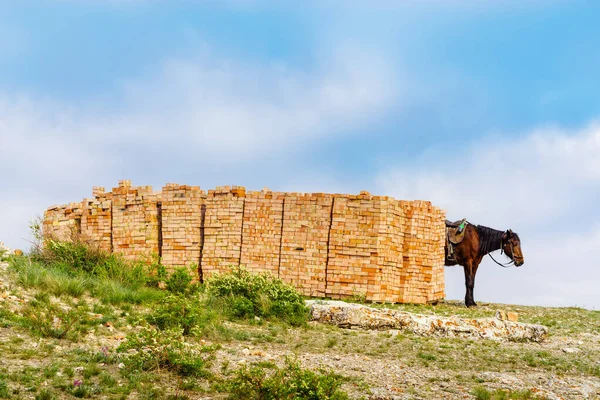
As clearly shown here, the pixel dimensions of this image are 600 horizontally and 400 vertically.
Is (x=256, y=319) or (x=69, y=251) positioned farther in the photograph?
(x=69, y=251)

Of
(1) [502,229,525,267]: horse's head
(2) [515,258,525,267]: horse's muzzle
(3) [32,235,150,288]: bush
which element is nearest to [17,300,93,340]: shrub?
(3) [32,235,150,288]: bush

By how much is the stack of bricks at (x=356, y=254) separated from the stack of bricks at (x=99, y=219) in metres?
7.84

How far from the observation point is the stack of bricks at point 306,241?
789 inches

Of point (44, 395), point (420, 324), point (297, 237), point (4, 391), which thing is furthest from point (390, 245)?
point (4, 391)

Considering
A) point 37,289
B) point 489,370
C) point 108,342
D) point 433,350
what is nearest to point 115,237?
point 37,289

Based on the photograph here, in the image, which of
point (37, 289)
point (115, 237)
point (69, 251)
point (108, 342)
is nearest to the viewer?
point (108, 342)

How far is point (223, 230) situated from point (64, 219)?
21.8 ft

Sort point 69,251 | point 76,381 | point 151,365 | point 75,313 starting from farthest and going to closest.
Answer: point 69,251, point 75,313, point 151,365, point 76,381

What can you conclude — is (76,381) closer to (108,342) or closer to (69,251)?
(108,342)

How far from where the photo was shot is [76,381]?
920 centimetres

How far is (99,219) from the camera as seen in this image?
2295cm

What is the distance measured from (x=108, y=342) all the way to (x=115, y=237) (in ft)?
36.4

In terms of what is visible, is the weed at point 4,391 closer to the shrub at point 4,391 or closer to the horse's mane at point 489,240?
the shrub at point 4,391

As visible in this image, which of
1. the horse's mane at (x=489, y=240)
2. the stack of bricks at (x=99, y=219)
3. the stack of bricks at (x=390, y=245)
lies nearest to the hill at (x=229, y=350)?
the stack of bricks at (x=390, y=245)
